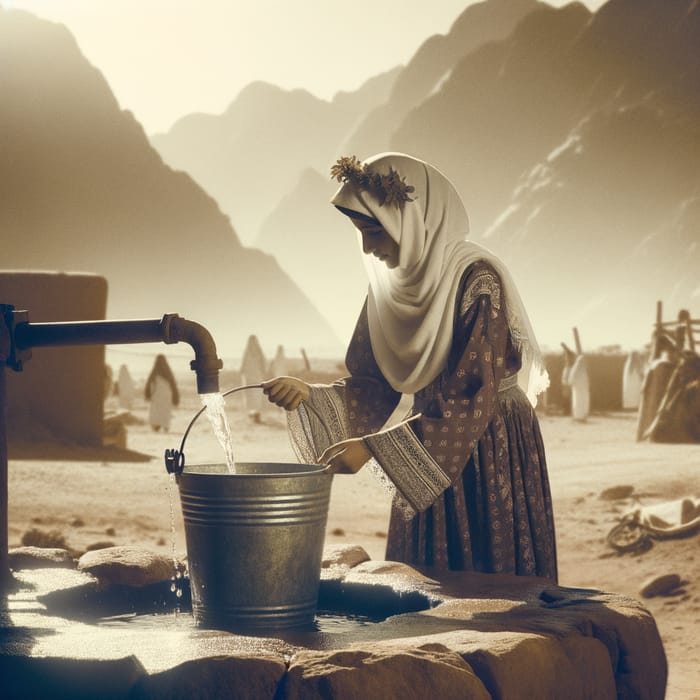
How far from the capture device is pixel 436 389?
155 inches

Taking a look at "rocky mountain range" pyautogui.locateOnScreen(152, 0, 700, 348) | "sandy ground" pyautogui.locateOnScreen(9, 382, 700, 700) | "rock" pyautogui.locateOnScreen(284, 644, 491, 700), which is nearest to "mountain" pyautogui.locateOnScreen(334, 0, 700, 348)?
"rocky mountain range" pyautogui.locateOnScreen(152, 0, 700, 348)

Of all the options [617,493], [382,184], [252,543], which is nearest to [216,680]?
[252,543]

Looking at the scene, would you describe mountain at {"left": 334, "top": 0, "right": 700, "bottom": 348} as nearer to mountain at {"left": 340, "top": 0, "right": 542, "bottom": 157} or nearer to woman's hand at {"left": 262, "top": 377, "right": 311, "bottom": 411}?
mountain at {"left": 340, "top": 0, "right": 542, "bottom": 157}

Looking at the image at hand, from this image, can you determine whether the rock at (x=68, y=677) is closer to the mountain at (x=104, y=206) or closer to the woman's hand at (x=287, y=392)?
the woman's hand at (x=287, y=392)

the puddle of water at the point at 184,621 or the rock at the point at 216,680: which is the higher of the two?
the rock at the point at 216,680

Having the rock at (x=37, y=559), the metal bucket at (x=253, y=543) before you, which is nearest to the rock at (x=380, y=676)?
the metal bucket at (x=253, y=543)

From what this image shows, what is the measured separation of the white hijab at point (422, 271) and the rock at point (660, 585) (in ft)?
14.6

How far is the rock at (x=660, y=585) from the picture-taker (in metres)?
8.00

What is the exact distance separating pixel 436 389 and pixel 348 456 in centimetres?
58

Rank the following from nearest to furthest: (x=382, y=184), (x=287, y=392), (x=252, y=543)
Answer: (x=252, y=543) → (x=382, y=184) → (x=287, y=392)

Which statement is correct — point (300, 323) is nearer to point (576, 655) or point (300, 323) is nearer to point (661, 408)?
point (661, 408)

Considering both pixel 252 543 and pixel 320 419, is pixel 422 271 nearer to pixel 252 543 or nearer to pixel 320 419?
pixel 320 419

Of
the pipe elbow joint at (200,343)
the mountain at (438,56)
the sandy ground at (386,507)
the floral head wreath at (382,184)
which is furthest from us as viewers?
the mountain at (438,56)

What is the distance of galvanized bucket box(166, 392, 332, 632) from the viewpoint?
3049 mm
